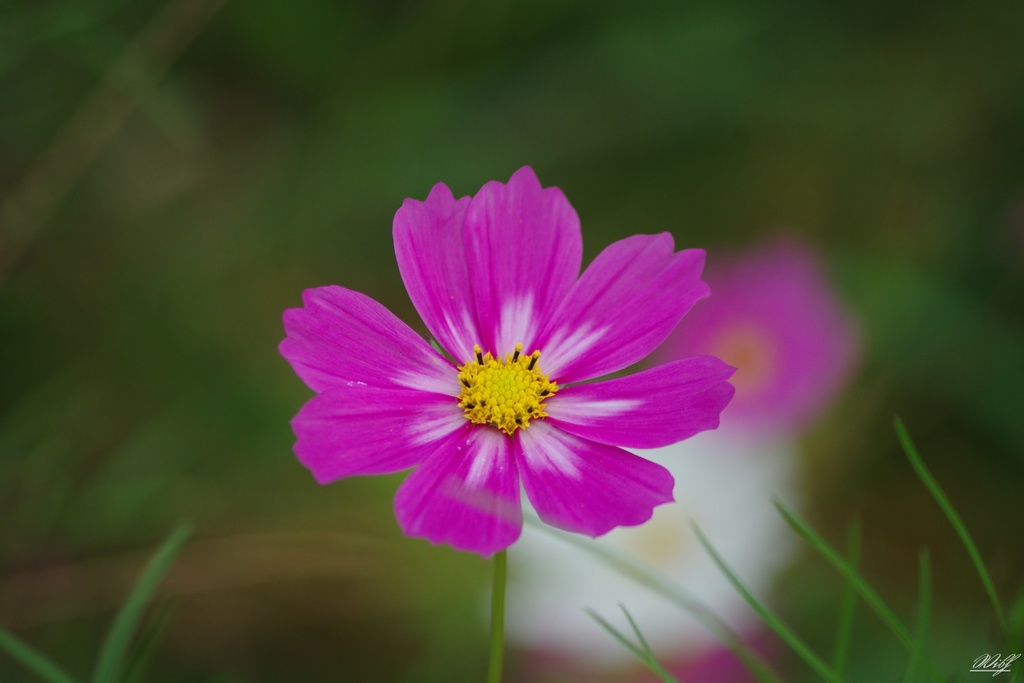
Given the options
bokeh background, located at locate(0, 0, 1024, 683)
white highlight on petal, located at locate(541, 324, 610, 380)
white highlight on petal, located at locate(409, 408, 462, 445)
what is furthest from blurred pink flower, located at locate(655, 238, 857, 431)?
white highlight on petal, located at locate(409, 408, 462, 445)

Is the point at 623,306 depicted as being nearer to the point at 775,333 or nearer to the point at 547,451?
the point at 547,451

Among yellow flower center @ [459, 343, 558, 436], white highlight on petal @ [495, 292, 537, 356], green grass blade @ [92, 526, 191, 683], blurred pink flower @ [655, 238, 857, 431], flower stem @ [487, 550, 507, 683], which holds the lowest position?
flower stem @ [487, 550, 507, 683]

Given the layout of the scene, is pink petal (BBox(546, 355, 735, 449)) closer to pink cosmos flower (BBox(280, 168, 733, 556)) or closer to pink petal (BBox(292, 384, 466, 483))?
pink cosmos flower (BBox(280, 168, 733, 556))

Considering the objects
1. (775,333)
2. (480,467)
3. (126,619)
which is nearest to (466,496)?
(480,467)

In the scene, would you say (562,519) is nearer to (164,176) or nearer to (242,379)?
(242,379)

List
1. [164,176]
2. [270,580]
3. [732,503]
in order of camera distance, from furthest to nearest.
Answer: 1. [164,176]
2. [270,580]
3. [732,503]

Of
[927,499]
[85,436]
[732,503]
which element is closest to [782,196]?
[927,499]
